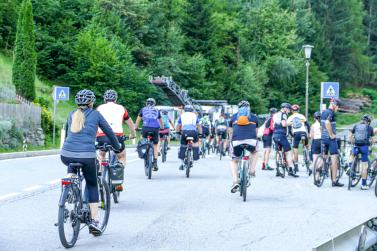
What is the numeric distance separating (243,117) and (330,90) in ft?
49.7

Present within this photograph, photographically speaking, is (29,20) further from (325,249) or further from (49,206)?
(325,249)

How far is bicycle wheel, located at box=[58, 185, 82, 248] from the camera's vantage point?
28.8 ft

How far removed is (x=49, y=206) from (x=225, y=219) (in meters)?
3.01

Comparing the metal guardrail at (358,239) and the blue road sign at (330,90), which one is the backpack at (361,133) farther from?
the metal guardrail at (358,239)

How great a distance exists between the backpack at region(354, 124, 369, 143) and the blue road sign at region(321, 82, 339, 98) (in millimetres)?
11678

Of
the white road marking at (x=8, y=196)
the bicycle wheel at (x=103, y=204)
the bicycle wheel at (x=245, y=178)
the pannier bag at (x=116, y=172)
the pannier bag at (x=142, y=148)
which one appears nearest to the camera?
the bicycle wheel at (x=103, y=204)

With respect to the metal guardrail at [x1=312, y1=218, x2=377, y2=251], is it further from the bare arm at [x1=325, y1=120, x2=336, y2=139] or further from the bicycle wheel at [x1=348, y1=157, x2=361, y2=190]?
the bicycle wheel at [x1=348, y1=157, x2=361, y2=190]

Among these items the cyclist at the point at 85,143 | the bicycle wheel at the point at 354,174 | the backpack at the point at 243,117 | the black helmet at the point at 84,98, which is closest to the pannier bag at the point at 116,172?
the cyclist at the point at 85,143

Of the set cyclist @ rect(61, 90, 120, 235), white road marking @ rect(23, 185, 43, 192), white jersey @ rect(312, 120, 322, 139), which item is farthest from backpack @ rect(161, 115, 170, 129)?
cyclist @ rect(61, 90, 120, 235)

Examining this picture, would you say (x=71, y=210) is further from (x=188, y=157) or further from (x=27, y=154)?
(x=27, y=154)

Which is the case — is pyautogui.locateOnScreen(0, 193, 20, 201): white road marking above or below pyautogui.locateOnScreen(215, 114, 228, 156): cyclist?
below

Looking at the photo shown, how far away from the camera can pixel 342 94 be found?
4026 inches

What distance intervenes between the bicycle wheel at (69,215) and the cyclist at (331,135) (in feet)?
31.9

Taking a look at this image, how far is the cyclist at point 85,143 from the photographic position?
9.42m
